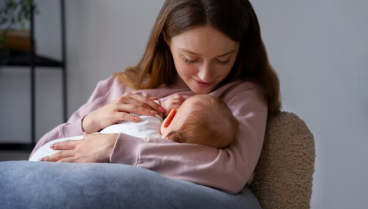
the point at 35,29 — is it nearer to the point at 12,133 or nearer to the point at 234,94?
the point at 12,133

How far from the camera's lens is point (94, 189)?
106 centimetres

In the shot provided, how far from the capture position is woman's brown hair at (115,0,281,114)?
1.46 m

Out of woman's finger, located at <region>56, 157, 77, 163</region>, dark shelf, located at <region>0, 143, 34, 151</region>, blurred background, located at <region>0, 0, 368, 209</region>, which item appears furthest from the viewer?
dark shelf, located at <region>0, 143, 34, 151</region>

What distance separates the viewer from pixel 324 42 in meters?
2.38

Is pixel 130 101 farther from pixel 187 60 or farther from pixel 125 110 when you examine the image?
pixel 187 60

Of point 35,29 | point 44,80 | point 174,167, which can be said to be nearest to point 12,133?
point 44,80

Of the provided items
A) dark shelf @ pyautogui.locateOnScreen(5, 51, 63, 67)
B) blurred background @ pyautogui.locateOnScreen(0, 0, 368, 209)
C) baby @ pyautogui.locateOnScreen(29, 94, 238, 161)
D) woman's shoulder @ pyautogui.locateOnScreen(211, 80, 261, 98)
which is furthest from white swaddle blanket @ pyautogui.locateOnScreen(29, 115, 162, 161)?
dark shelf @ pyautogui.locateOnScreen(5, 51, 63, 67)

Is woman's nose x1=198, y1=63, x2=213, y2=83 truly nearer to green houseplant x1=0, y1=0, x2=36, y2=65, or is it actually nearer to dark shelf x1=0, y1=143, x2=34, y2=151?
green houseplant x1=0, y1=0, x2=36, y2=65

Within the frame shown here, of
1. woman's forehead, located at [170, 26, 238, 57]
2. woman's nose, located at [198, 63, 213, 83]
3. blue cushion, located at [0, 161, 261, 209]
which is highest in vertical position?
woman's forehead, located at [170, 26, 238, 57]

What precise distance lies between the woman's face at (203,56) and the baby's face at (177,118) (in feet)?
0.46

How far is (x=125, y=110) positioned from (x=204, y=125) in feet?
1.04

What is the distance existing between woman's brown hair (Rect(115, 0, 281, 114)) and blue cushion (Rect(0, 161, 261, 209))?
50cm

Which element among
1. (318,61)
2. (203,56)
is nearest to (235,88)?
(203,56)

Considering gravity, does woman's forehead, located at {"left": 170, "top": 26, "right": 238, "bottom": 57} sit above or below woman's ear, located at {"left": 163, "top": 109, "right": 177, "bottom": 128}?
above
